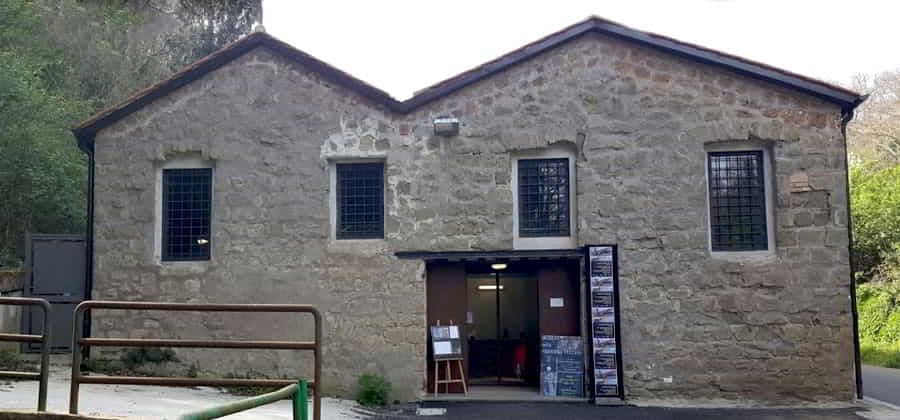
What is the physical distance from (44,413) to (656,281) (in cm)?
835

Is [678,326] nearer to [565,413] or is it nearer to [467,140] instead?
[565,413]

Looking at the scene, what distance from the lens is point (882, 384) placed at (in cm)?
1382

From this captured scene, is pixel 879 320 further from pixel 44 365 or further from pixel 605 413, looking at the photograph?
pixel 44 365

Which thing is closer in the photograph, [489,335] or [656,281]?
[656,281]

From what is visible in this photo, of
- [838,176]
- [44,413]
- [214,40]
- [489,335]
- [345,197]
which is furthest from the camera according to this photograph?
[214,40]

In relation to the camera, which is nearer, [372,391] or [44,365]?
[44,365]

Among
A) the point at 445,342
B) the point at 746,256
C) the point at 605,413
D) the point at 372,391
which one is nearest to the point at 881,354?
the point at 746,256

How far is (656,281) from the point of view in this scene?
36.6 ft

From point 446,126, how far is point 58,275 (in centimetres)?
754

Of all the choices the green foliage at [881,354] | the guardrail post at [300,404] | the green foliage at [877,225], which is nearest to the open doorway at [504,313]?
the guardrail post at [300,404]

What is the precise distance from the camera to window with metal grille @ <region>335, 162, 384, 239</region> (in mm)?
11711

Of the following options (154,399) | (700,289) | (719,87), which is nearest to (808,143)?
(719,87)

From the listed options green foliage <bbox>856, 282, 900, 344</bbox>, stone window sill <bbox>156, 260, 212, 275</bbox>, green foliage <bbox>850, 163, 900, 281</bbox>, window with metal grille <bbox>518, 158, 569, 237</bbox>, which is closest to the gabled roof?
window with metal grille <bbox>518, 158, 569, 237</bbox>

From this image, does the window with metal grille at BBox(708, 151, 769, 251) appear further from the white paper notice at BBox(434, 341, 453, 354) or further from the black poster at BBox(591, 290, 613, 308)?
the white paper notice at BBox(434, 341, 453, 354)
